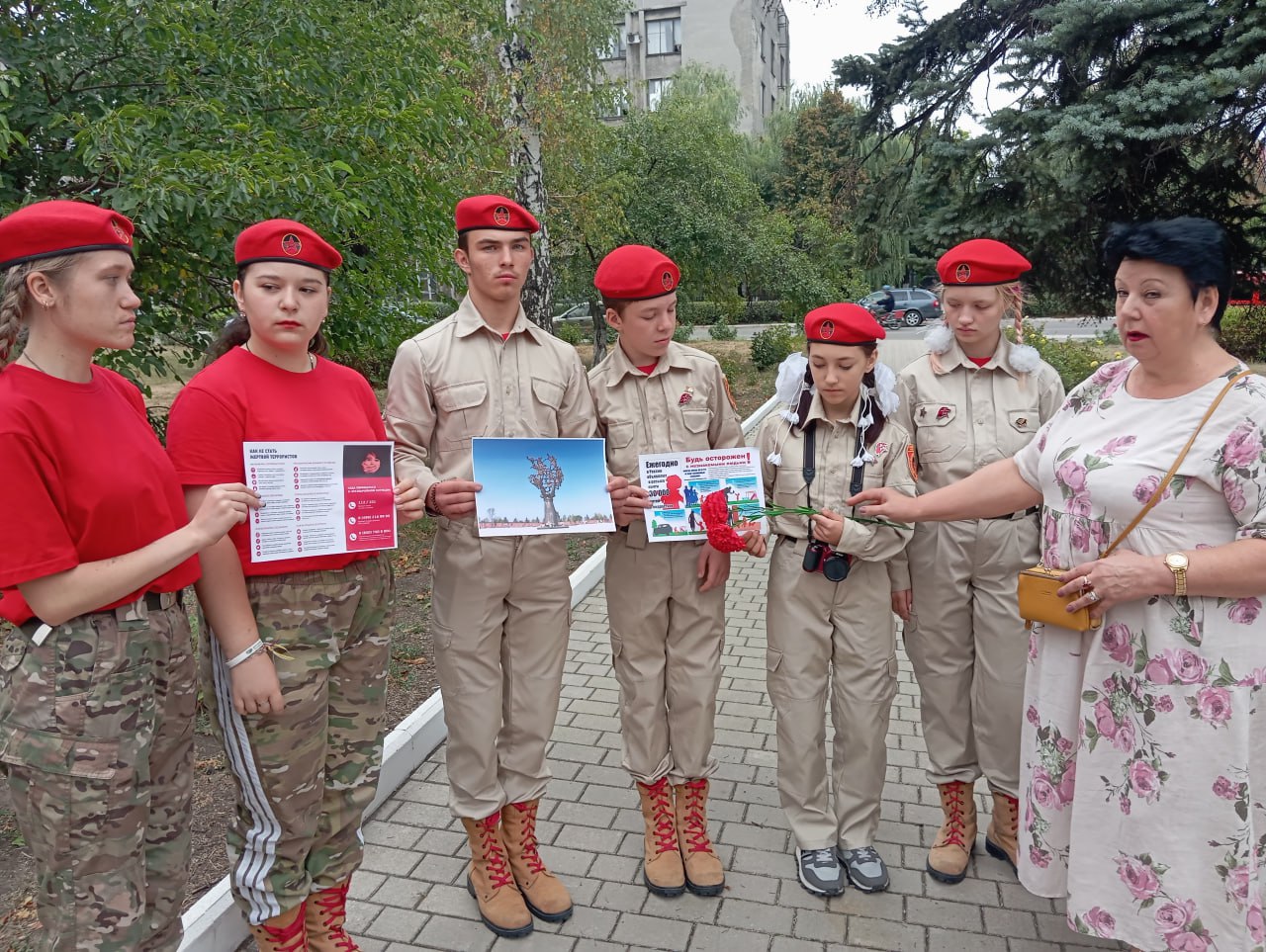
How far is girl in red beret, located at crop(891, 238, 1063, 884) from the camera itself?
10.8ft

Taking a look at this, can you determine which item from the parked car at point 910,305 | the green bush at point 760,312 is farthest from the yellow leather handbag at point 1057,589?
the green bush at point 760,312

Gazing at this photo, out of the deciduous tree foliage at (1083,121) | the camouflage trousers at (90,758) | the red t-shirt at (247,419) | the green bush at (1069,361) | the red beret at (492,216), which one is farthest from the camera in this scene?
the green bush at (1069,361)

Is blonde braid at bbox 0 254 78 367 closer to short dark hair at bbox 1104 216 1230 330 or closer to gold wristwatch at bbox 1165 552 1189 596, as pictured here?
short dark hair at bbox 1104 216 1230 330

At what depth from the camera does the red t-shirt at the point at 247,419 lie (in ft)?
7.72

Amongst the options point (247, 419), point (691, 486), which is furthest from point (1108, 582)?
point (247, 419)

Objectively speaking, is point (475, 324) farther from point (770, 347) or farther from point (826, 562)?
point (770, 347)

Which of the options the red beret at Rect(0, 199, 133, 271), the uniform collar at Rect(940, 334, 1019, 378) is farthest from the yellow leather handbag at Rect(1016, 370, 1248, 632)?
the red beret at Rect(0, 199, 133, 271)

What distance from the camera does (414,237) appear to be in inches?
237

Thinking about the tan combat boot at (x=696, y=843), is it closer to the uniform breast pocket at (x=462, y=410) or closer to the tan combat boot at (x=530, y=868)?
the tan combat boot at (x=530, y=868)

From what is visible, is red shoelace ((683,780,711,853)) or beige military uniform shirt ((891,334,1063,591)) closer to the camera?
beige military uniform shirt ((891,334,1063,591))

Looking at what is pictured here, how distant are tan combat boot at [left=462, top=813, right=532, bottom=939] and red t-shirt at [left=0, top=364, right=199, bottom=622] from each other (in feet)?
5.22

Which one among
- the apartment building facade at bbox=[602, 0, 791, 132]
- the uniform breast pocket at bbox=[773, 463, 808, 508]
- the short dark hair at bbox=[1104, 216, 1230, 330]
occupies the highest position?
the apartment building facade at bbox=[602, 0, 791, 132]

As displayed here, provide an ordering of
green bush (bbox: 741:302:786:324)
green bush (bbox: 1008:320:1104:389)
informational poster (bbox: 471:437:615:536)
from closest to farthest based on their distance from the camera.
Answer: informational poster (bbox: 471:437:615:536), green bush (bbox: 1008:320:1104:389), green bush (bbox: 741:302:786:324)

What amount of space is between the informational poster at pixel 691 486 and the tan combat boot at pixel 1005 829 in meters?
1.58
